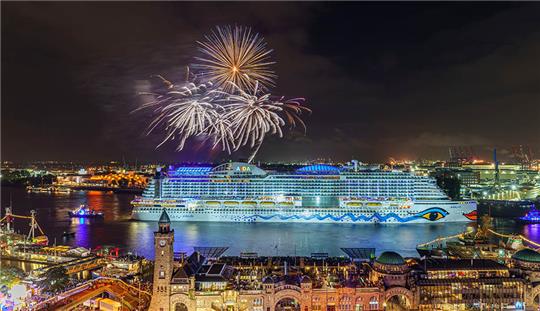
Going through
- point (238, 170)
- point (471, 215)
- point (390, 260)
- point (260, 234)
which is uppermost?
point (238, 170)

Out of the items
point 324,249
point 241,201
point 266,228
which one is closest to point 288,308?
point 324,249

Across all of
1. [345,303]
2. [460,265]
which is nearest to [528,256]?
[460,265]

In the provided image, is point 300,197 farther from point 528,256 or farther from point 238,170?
point 528,256

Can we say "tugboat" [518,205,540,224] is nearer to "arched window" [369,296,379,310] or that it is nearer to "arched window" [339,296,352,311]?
"arched window" [369,296,379,310]

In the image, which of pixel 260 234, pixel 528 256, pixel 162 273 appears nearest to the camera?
pixel 162 273

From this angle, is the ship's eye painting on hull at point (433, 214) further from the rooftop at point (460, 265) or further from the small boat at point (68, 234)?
the small boat at point (68, 234)

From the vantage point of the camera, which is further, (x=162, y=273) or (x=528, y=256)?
(x=528, y=256)

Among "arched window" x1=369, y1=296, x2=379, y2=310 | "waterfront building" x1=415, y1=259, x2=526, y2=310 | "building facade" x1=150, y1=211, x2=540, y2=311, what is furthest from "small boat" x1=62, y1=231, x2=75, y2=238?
"waterfront building" x1=415, y1=259, x2=526, y2=310
